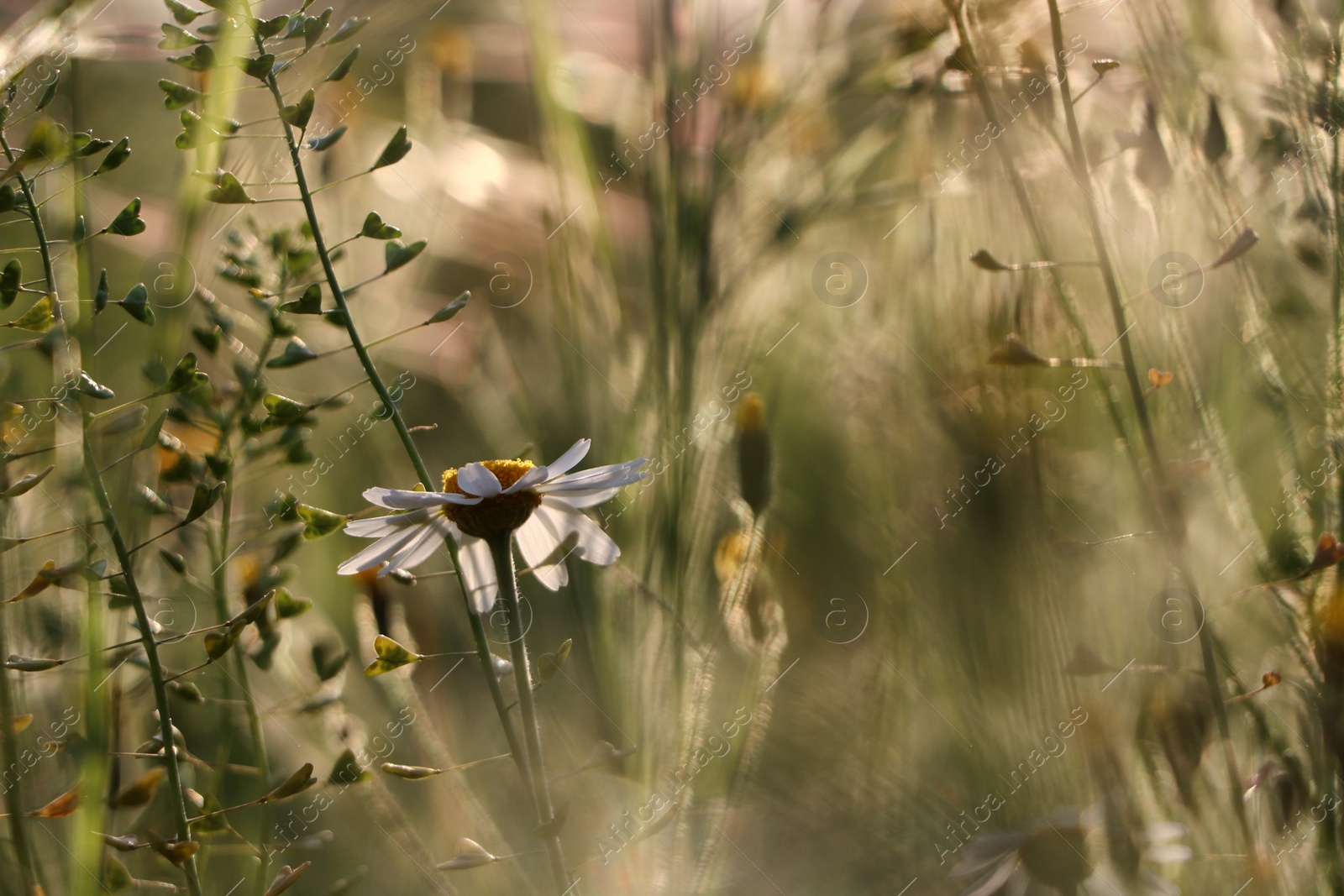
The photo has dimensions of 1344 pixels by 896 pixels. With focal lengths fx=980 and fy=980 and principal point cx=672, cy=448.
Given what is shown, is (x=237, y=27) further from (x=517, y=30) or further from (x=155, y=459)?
(x=517, y=30)

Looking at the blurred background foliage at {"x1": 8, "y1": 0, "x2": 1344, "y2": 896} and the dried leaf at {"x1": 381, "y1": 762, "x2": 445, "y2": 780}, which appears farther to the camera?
the blurred background foliage at {"x1": 8, "y1": 0, "x2": 1344, "y2": 896}

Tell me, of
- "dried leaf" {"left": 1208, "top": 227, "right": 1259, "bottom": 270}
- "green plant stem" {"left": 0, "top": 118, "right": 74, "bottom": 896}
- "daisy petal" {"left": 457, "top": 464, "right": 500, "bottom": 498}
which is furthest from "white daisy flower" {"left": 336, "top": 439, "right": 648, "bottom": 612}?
"dried leaf" {"left": 1208, "top": 227, "right": 1259, "bottom": 270}

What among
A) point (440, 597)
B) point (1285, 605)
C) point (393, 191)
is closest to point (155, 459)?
point (440, 597)

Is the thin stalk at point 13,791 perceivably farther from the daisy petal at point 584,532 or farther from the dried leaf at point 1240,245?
the dried leaf at point 1240,245

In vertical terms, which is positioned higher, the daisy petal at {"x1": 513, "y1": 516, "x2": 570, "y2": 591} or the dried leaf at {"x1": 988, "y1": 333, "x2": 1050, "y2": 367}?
the dried leaf at {"x1": 988, "y1": 333, "x2": 1050, "y2": 367}

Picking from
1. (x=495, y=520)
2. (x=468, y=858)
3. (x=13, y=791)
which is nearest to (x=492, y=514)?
(x=495, y=520)

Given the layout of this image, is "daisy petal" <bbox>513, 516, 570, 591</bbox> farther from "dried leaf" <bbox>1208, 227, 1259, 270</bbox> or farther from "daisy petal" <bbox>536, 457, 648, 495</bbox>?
"dried leaf" <bbox>1208, 227, 1259, 270</bbox>

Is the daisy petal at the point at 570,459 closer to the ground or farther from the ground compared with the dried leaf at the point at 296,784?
farther from the ground

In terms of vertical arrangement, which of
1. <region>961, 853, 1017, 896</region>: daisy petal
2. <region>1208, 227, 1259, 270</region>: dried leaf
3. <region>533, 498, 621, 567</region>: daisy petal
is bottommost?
<region>961, 853, 1017, 896</region>: daisy petal

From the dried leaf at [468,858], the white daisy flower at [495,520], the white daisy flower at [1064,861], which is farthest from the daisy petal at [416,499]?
the white daisy flower at [1064,861]
